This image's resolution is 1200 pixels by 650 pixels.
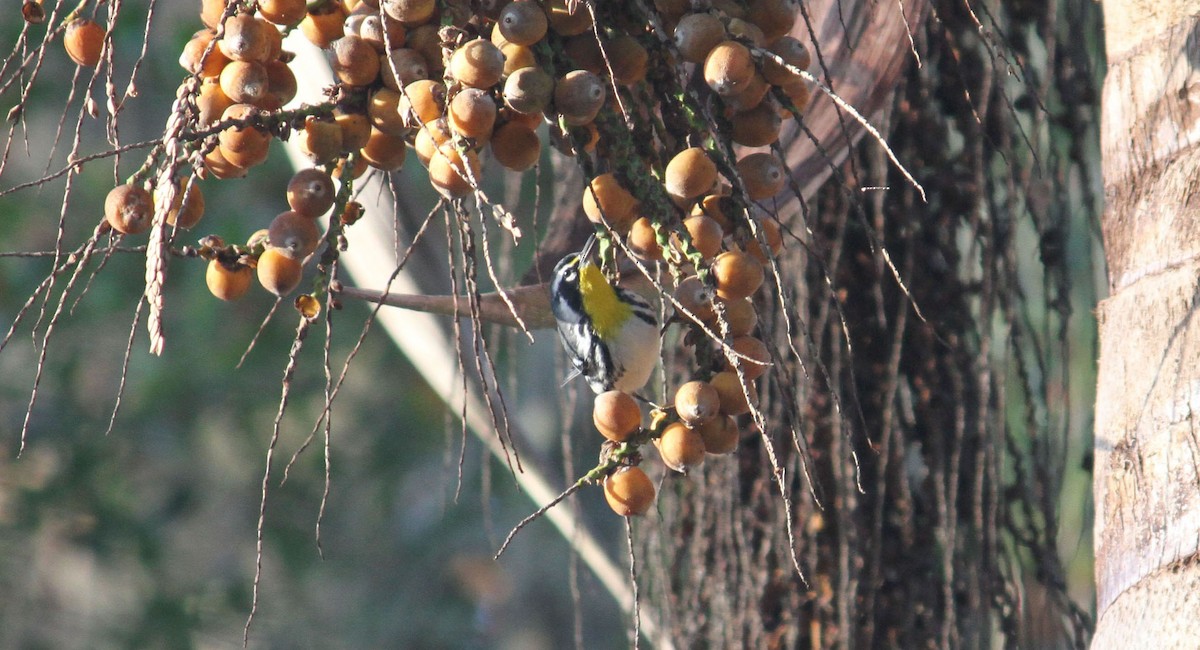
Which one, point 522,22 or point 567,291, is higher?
point 522,22

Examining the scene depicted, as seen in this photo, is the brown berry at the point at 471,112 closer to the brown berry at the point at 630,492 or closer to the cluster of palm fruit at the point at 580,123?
the cluster of palm fruit at the point at 580,123

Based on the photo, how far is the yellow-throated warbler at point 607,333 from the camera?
1.02m

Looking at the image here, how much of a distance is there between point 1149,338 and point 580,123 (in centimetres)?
42

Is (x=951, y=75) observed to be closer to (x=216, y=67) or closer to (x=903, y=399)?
(x=903, y=399)

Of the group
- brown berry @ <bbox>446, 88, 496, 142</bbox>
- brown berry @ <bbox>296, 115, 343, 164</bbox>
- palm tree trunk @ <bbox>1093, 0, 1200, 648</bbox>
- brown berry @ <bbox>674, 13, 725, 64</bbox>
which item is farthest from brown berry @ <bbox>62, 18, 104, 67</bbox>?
palm tree trunk @ <bbox>1093, 0, 1200, 648</bbox>

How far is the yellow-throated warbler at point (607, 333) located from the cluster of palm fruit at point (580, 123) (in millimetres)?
199

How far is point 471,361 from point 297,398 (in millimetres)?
3091

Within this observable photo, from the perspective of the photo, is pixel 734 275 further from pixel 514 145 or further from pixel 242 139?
pixel 242 139

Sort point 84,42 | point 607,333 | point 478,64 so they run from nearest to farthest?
point 478,64, point 84,42, point 607,333

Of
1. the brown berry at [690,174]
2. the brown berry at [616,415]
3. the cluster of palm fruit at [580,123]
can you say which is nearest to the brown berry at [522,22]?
the cluster of palm fruit at [580,123]

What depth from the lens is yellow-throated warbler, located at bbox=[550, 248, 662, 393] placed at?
3.36 feet

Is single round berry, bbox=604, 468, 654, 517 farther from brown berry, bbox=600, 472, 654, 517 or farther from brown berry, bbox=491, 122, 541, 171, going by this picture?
brown berry, bbox=491, 122, 541, 171

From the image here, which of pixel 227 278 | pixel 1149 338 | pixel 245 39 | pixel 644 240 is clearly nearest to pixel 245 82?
pixel 245 39

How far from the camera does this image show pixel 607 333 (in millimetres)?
1063
